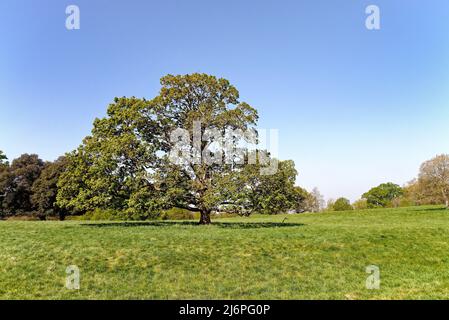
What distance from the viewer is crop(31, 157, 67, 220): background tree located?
57781 millimetres

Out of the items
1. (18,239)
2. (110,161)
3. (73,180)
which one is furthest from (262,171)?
(18,239)

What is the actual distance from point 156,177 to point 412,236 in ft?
71.7

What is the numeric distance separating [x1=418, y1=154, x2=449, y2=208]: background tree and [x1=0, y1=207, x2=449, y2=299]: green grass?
32.7 metres

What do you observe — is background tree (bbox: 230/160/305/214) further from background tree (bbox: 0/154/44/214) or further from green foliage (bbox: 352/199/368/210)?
green foliage (bbox: 352/199/368/210)

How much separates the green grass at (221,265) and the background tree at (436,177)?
32.7 m

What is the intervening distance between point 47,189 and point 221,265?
2071 inches

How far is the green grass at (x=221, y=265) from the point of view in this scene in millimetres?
12719

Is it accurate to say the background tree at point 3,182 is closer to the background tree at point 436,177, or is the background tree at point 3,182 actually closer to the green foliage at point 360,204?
the background tree at point 436,177

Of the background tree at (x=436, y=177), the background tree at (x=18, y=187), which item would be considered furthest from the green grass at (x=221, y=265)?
the background tree at (x=18, y=187)

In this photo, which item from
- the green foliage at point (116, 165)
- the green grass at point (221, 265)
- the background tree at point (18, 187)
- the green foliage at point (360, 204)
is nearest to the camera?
the green grass at point (221, 265)

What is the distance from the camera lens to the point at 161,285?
1338 centimetres

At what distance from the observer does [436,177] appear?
168ft

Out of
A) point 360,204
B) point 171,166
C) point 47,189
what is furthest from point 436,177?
point 360,204
